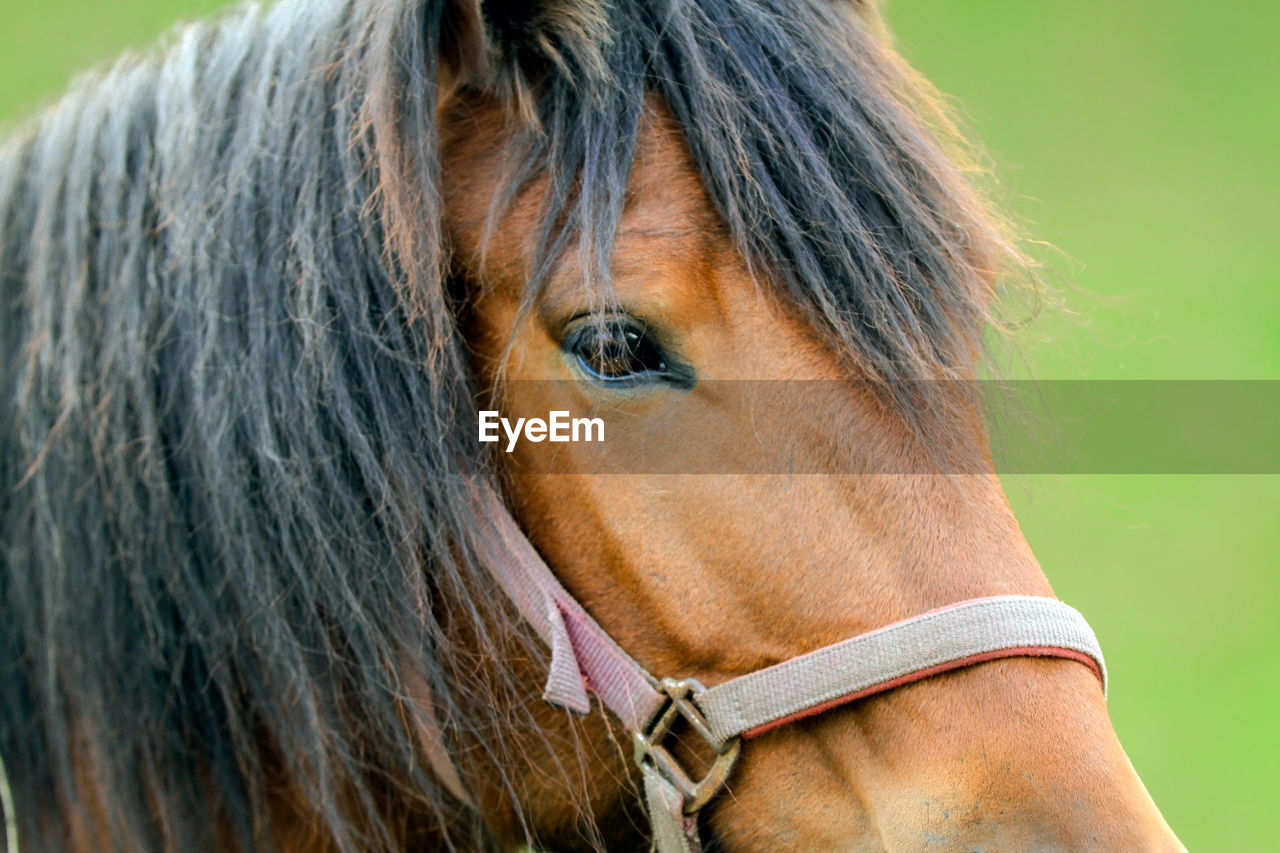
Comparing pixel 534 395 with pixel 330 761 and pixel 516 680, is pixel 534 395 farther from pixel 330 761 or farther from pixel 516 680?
pixel 330 761

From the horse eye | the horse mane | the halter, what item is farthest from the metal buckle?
the horse eye

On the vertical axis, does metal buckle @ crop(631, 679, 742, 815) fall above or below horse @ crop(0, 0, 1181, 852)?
below

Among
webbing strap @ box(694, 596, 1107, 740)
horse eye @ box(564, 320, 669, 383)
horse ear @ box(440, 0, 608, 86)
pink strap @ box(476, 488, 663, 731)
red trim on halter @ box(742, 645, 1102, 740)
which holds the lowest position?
red trim on halter @ box(742, 645, 1102, 740)

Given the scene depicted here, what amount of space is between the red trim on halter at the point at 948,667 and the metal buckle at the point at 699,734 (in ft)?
0.24

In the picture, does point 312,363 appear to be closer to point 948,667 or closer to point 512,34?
point 512,34

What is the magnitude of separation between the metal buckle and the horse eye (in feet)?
1.04

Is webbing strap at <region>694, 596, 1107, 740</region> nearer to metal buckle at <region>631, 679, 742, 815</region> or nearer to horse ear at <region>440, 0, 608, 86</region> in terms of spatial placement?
metal buckle at <region>631, 679, 742, 815</region>

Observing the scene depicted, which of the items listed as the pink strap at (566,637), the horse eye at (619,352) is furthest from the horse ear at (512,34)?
the pink strap at (566,637)

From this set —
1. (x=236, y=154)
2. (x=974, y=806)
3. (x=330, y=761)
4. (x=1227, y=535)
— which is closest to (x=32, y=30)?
(x=236, y=154)

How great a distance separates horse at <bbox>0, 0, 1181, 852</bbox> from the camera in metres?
0.98

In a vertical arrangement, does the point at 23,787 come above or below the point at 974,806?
above

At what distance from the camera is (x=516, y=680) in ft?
3.51

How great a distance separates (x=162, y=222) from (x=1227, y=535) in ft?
14.8

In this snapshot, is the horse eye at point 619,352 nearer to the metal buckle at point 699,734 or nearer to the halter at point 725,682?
the halter at point 725,682
